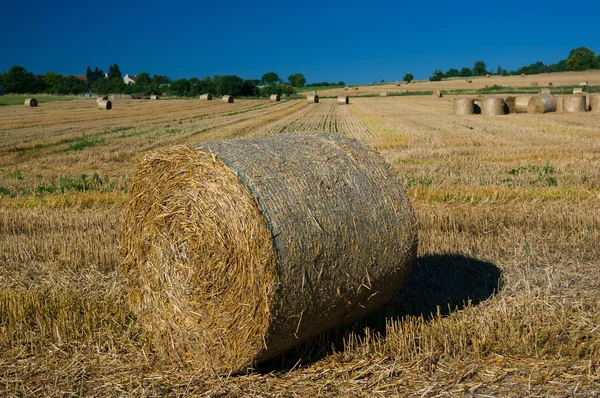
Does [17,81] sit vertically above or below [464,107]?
above

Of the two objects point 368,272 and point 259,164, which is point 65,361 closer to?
point 259,164

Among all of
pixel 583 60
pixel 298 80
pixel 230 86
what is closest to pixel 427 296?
pixel 230 86

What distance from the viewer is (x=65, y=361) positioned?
4.64 meters

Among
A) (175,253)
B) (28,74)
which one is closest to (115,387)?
(175,253)

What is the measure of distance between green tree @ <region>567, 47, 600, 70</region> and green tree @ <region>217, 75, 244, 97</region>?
5027cm

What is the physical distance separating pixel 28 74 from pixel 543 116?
92938 mm

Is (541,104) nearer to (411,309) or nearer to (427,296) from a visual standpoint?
(427,296)

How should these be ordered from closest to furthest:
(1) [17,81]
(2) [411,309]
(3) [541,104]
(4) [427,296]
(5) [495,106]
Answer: (2) [411,309], (4) [427,296], (3) [541,104], (5) [495,106], (1) [17,81]

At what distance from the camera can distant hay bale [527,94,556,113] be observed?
27.7 meters

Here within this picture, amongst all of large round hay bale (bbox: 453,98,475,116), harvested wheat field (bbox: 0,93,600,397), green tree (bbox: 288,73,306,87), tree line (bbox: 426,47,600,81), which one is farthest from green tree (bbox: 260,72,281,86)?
harvested wheat field (bbox: 0,93,600,397)

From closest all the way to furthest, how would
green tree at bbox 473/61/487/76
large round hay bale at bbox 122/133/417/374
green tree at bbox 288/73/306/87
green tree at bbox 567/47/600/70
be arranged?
large round hay bale at bbox 122/133/417/374
green tree at bbox 567/47/600/70
green tree at bbox 473/61/487/76
green tree at bbox 288/73/306/87

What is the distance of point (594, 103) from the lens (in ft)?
91.0

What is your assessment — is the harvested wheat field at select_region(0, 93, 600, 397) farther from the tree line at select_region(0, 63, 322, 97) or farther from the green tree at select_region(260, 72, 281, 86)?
the green tree at select_region(260, 72, 281, 86)

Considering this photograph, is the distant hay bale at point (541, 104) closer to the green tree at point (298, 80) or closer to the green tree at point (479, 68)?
the green tree at point (479, 68)
